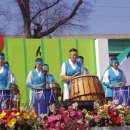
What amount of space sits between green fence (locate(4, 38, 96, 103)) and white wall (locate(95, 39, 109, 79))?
0.12 metres

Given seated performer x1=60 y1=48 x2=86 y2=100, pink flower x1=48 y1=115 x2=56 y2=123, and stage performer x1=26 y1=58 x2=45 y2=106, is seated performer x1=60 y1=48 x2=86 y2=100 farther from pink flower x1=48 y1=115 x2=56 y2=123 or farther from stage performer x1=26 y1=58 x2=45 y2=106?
pink flower x1=48 y1=115 x2=56 y2=123

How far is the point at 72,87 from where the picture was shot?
8.45 metres

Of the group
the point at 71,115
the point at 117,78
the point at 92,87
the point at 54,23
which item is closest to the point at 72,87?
the point at 92,87

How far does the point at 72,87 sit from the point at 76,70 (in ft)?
1.18

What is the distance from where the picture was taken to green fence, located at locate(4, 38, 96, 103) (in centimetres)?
1088

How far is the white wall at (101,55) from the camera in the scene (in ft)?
38.0

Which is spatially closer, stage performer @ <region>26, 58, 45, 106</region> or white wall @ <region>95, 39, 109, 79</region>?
stage performer @ <region>26, 58, 45, 106</region>

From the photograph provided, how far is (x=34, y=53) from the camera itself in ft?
36.4

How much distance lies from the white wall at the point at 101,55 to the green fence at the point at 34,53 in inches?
4.5

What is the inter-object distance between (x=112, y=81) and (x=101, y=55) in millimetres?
2887

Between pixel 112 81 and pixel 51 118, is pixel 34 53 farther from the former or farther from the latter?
pixel 51 118

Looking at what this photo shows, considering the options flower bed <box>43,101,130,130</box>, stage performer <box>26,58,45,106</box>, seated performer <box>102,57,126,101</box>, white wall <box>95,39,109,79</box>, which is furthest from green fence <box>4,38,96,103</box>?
flower bed <box>43,101,130,130</box>

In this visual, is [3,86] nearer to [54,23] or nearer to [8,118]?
[8,118]

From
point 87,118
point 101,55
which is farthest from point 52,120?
point 101,55
